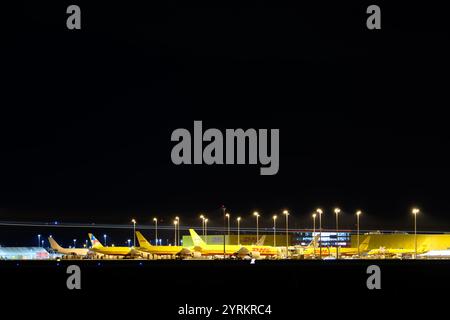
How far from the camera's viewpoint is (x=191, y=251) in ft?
545
